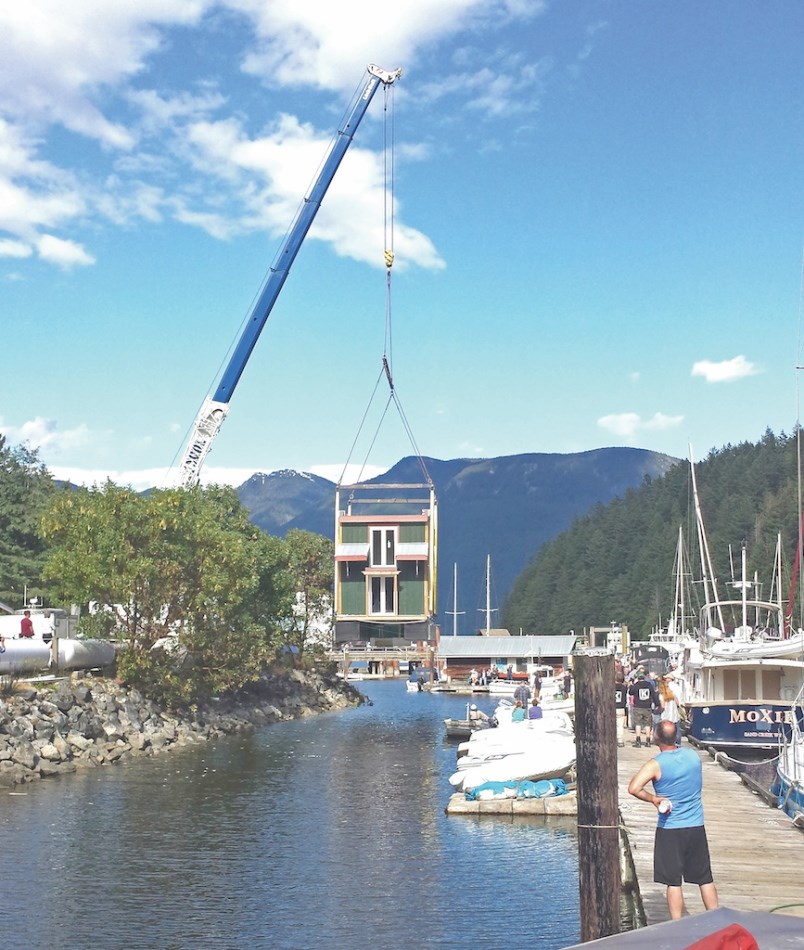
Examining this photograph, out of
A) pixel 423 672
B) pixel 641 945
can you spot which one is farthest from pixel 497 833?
pixel 423 672

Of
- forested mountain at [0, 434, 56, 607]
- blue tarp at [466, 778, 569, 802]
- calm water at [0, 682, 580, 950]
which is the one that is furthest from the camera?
forested mountain at [0, 434, 56, 607]

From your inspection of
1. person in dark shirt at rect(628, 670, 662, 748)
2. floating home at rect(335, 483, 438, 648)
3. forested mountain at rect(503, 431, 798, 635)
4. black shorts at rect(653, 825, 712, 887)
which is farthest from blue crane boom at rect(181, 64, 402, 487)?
forested mountain at rect(503, 431, 798, 635)

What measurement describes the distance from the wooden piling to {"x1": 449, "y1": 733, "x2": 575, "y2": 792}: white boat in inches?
707

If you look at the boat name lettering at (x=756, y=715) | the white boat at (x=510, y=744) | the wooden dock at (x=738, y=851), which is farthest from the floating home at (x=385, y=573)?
the wooden dock at (x=738, y=851)

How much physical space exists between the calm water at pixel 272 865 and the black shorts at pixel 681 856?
6127mm

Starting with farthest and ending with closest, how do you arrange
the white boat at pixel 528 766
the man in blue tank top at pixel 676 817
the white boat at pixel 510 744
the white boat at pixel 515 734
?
the white boat at pixel 515 734 < the white boat at pixel 510 744 < the white boat at pixel 528 766 < the man in blue tank top at pixel 676 817

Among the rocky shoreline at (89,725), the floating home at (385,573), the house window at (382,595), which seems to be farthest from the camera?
the house window at (382,595)

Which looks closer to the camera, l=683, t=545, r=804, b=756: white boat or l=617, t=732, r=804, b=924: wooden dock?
l=617, t=732, r=804, b=924: wooden dock

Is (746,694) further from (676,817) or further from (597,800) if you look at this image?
(676,817)

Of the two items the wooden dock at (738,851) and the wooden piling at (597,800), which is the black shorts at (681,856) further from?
the wooden piling at (597,800)

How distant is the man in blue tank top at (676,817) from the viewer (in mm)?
12672

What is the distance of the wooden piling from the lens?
13727mm

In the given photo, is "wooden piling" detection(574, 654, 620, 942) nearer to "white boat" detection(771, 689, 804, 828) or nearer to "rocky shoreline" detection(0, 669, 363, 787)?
"white boat" detection(771, 689, 804, 828)

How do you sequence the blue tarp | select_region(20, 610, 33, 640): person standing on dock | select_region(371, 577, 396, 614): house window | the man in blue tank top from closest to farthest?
the man in blue tank top → the blue tarp → select_region(20, 610, 33, 640): person standing on dock → select_region(371, 577, 396, 614): house window
